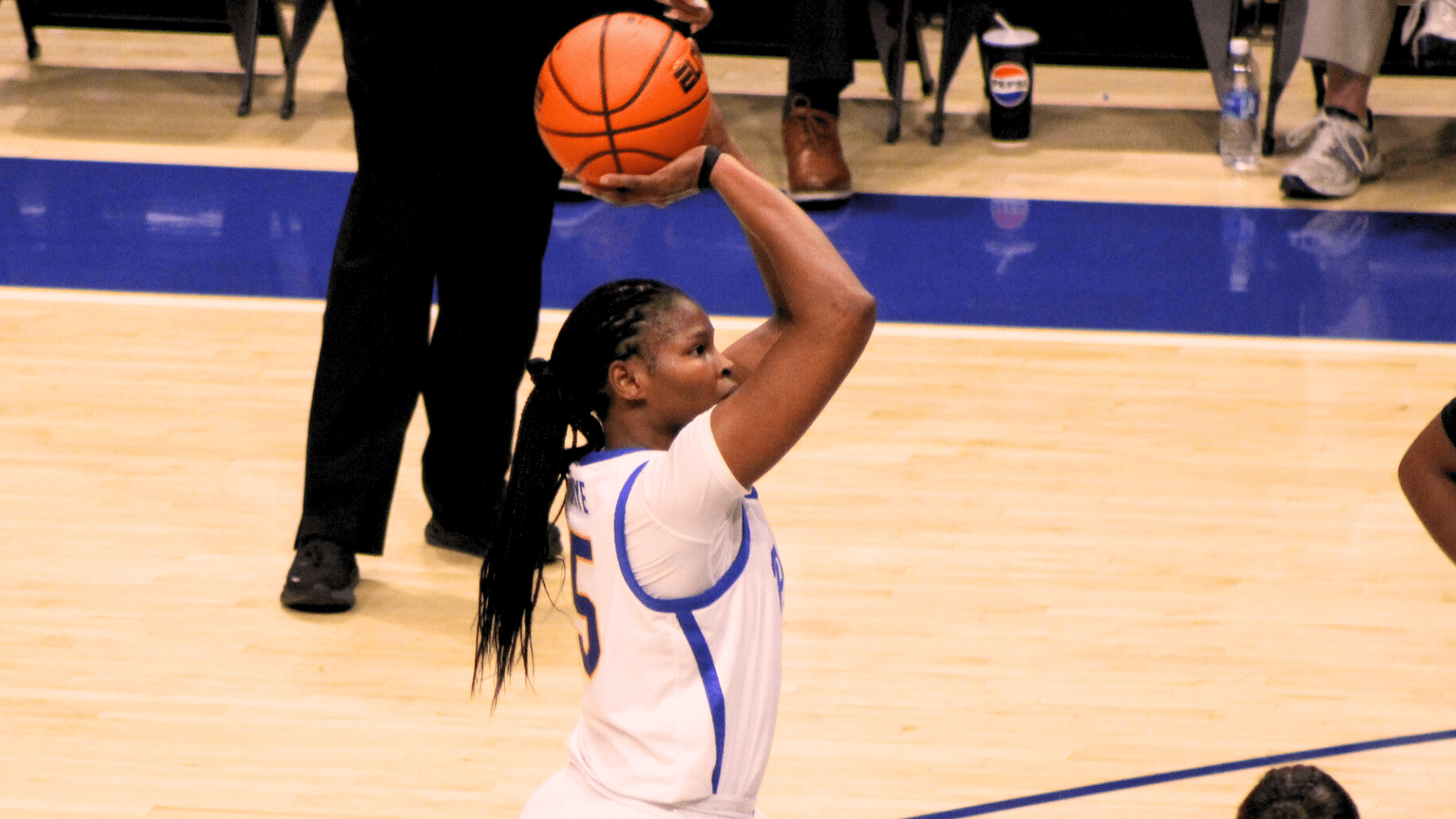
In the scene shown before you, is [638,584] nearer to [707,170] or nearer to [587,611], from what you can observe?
[587,611]

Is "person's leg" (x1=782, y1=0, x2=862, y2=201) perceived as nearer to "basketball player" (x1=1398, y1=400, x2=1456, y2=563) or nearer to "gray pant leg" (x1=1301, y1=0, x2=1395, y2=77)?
"gray pant leg" (x1=1301, y1=0, x2=1395, y2=77)

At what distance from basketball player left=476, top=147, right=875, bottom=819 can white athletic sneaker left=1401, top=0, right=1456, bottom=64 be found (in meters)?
4.16

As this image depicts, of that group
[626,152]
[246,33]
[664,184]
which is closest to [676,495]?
[664,184]

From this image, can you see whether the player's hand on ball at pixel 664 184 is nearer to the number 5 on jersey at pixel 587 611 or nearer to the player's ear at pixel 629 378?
the player's ear at pixel 629 378

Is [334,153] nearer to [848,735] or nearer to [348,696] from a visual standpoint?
[348,696]

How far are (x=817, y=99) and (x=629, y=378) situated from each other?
3933 mm

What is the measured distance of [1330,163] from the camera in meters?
5.62

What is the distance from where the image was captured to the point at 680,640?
1820mm

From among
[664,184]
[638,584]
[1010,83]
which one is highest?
[664,184]

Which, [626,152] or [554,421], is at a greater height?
[626,152]

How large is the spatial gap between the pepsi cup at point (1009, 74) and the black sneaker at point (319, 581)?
3.54m

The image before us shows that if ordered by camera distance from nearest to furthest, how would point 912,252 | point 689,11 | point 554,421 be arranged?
1. point 554,421
2. point 689,11
3. point 912,252

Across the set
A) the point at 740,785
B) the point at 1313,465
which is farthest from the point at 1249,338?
the point at 740,785

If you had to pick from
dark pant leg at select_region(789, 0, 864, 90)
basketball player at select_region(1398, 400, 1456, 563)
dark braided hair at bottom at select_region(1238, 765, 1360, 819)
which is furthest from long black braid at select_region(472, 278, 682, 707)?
dark pant leg at select_region(789, 0, 864, 90)
